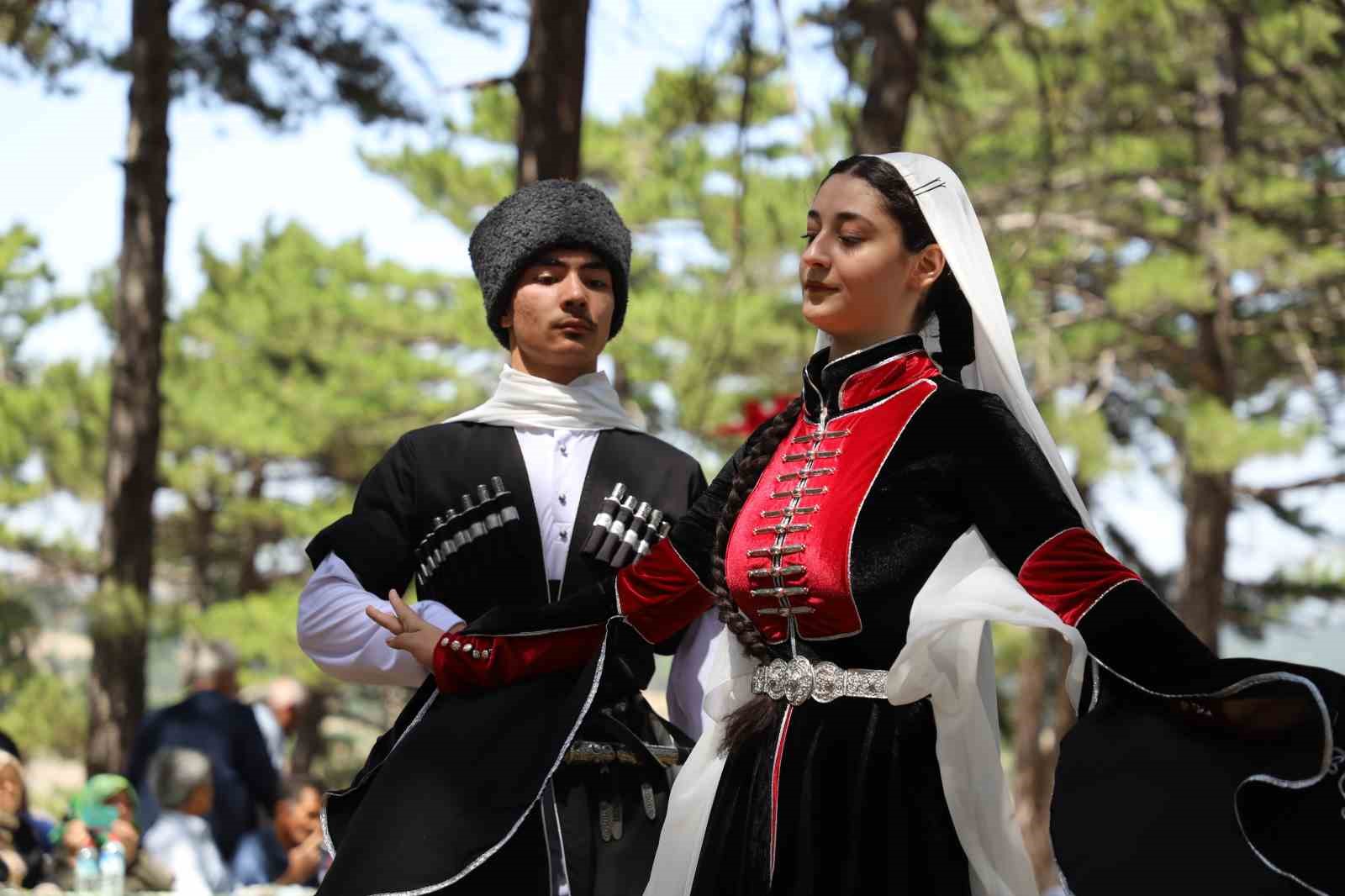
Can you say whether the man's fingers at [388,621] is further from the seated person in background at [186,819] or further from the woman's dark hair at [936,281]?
the seated person in background at [186,819]

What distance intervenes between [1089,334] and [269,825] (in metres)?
14.4

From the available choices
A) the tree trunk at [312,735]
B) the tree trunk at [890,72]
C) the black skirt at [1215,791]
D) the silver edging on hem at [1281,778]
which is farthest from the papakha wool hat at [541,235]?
the tree trunk at [312,735]

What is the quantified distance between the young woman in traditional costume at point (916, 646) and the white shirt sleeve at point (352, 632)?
0.46 ft

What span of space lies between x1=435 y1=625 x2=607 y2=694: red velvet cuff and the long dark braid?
0.31 meters

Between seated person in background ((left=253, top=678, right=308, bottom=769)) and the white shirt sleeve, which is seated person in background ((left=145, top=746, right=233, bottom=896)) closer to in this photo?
seated person in background ((left=253, top=678, right=308, bottom=769))

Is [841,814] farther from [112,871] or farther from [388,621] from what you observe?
[112,871]

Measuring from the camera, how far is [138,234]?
10.9 metres

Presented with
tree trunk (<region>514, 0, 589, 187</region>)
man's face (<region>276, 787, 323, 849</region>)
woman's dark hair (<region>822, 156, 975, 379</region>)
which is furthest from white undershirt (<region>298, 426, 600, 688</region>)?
man's face (<region>276, 787, 323, 849</region>)

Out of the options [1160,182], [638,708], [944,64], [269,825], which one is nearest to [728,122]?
[1160,182]

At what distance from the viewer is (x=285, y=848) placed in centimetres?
A: 775

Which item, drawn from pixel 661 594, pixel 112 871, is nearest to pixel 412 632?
pixel 661 594

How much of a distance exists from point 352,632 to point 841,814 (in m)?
1.19

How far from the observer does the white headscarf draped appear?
2.81 metres

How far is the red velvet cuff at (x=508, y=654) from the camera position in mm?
3406
